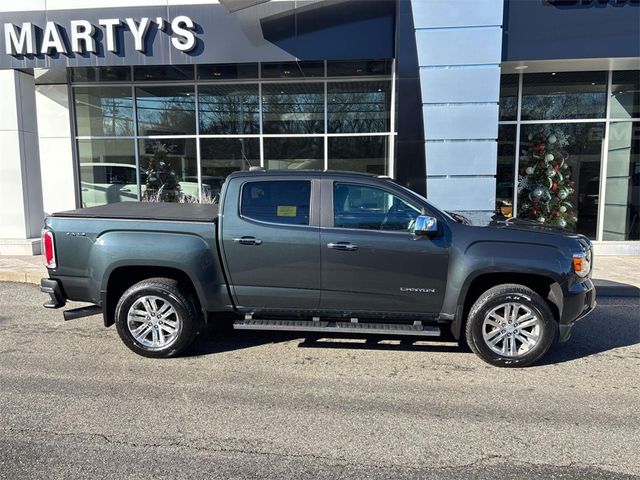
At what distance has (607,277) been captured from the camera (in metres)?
8.02

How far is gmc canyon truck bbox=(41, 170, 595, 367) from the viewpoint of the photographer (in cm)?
443

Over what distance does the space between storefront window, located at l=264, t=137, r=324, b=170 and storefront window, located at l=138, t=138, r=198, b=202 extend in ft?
6.36

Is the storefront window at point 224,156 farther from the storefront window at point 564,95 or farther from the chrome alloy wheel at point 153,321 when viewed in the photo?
the chrome alloy wheel at point 153,321

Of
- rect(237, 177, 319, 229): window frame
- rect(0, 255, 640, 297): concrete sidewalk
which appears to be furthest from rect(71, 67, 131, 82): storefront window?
rect(237, 177, 319, 229): window frame

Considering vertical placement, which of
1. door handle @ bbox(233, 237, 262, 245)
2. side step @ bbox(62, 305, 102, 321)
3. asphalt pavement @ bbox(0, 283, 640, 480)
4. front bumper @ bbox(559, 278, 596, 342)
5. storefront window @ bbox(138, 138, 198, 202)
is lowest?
asphalt pavement @ bbox(0, 283, 640, 480)

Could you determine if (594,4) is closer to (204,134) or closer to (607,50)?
(607,50)

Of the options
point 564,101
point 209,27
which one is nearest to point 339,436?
point 209,27

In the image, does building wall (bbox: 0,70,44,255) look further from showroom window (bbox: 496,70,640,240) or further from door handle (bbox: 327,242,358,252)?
showroom window (bbox: 496,70,640,240)

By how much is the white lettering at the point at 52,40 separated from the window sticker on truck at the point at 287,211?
773 centimetres

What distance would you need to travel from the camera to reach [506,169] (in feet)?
36.5

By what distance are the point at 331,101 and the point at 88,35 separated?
5.43m

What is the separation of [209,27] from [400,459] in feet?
29.6

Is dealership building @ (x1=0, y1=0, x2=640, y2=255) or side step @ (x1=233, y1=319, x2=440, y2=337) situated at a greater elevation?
dealership building @ (x1=0, y1=0, x2=640, y2=255)

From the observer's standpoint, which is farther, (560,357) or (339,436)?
(560,357)
